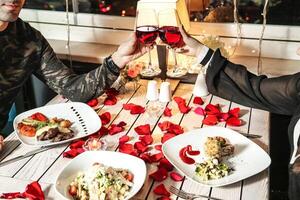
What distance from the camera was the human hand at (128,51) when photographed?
1.64 m

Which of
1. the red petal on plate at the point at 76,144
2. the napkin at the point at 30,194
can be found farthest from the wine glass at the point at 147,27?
the napkin at the point at 30,194

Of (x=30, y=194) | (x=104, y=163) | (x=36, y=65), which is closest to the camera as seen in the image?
(x=30, y=194)

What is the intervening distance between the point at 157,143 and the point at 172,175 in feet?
0.69

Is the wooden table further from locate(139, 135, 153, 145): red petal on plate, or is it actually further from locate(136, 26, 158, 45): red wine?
locate(136, 26, 158, 45): red wine

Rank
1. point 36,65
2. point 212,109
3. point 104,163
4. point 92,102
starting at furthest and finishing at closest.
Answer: point 36,65 → point 92,102 → point 212,109 → point 104,163

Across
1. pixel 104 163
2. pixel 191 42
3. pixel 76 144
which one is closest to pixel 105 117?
pixel 76 144

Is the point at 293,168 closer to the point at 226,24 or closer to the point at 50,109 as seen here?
the point at 50,109

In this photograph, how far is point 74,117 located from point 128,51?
35 cm

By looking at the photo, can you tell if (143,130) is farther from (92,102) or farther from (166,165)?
(92,102)

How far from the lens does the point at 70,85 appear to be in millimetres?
1764

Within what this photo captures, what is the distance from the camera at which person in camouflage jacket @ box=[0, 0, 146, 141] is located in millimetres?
1684

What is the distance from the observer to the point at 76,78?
1.79 meters

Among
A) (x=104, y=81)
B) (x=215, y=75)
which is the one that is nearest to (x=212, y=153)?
(x=215, y=75)

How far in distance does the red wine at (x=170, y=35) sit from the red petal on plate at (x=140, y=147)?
44 centimetres
